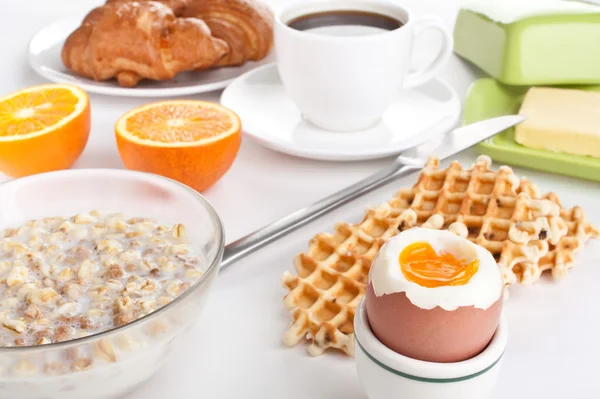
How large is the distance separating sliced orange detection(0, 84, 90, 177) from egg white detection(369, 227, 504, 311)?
70 centimetres

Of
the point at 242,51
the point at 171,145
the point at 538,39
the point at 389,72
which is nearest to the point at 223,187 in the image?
the point at 171,145

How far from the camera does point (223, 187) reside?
135 centimetres

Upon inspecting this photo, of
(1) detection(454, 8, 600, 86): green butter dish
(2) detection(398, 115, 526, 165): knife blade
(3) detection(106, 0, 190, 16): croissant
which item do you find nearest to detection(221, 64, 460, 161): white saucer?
(2) detection(398, 115, 526, 165): knife blade

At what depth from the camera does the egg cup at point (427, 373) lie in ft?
2.49

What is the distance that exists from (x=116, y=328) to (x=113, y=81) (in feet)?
3.41

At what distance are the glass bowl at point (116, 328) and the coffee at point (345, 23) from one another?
20.2 inches

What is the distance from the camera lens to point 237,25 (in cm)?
173

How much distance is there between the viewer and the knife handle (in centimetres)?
110

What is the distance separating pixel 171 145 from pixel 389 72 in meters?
0.43

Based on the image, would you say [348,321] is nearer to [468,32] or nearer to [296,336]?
[296,336]

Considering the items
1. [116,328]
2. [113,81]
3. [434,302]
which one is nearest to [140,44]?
[113,81]

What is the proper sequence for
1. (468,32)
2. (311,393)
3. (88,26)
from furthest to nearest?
(468,32) → (88,26) → (311,393)

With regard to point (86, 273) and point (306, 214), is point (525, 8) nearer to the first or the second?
point (306, 214)

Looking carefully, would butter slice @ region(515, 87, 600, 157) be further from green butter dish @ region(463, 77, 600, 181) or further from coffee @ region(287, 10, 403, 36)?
coffee @ region(287, 10, 403, 36)
